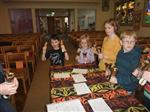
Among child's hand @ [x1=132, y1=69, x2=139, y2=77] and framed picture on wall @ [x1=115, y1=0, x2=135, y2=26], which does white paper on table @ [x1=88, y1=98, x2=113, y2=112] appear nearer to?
child's hand @ [x1=132, y1=69, x2=139, y2=77]

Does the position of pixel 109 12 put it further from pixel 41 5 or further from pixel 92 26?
pixel 41 5

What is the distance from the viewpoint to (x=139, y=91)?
189 centimetres

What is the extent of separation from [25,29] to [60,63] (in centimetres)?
943

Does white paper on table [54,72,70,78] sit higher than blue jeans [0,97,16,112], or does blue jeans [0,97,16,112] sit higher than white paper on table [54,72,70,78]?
white paper on table [54,72,70,78]

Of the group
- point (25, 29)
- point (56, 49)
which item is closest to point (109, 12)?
point (25, 29)

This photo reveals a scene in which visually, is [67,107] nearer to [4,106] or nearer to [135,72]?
[4,106]

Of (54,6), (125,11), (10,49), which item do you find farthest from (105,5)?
(10,49)

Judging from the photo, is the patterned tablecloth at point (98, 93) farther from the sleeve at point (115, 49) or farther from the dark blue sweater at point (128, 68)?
the sleeve at point (115, 49)

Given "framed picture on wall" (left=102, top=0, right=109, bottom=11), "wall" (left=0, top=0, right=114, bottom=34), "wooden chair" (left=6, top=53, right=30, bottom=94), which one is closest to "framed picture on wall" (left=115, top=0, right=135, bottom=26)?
"framed picture on wall" (left=102, top=0, right=109, bottom=11)

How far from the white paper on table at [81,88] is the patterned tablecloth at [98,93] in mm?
31

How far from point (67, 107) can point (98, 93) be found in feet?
1.11

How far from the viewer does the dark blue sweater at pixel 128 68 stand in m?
1.62

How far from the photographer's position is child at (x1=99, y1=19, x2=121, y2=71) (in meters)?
2.12

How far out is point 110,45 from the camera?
7.32 ft
